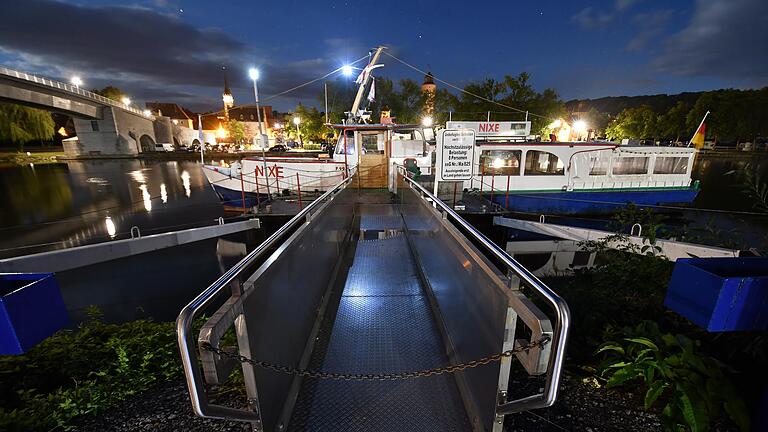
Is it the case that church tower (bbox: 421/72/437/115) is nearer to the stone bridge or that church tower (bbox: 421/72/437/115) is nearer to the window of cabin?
the window of cabin

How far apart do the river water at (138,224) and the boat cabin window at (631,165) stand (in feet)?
10.6

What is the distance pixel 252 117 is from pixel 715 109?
339 ft

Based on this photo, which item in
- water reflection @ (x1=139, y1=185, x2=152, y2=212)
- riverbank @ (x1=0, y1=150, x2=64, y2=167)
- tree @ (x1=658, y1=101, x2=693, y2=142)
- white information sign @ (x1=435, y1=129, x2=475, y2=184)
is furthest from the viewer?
tree @ (x1=658, y1=101, x2=693, y2=142)

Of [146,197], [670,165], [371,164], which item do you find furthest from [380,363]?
[146,197]

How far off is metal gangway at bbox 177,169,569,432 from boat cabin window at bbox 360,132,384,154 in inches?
363

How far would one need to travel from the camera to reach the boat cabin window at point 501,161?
567 inches

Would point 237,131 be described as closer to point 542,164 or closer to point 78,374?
point 542,164

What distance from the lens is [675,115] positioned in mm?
63250

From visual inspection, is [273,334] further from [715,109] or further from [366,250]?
[715,109]

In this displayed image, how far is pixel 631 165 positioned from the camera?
15023 millimetres

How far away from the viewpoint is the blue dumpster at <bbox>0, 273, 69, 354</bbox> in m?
1.84

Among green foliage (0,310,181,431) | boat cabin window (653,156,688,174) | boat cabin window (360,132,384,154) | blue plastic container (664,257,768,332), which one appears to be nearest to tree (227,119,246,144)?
boat cabin window (360,132,384,154)

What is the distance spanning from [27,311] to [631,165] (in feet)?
63.3

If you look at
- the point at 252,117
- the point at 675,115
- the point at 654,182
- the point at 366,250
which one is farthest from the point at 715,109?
the point at 252,117
